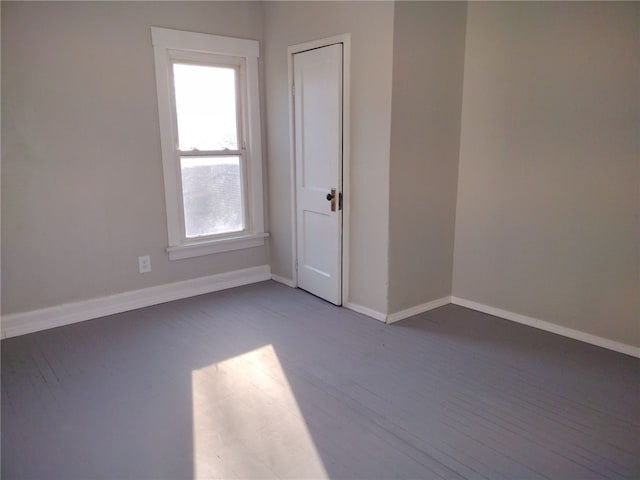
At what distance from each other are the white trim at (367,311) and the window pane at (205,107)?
1646mm

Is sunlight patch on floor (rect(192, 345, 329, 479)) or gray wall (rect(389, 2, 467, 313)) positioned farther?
gray wall (rect(389, 2, 467, 313))

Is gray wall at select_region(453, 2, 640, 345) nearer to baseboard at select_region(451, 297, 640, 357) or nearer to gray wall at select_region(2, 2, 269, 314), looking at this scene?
baseboard at select_region(451, 297, 640, 357)

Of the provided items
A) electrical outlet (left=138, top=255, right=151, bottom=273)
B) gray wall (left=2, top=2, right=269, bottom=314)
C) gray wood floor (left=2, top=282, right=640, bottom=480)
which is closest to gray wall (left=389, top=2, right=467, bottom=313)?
gray wood floor (left=2, top=282, right=640, bottom=480)

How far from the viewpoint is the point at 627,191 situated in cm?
264

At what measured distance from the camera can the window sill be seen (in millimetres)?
3670

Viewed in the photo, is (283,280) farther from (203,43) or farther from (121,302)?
(203,43)

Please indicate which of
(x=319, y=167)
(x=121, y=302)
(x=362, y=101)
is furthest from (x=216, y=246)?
(x=362, y=101)

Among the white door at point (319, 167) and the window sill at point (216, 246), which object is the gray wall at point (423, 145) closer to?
the white door at point (319, 167)

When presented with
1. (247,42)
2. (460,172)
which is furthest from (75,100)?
(460,172)

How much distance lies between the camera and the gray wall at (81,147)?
114 inches

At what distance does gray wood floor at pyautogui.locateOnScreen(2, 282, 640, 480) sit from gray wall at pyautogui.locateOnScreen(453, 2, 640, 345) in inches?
13.0

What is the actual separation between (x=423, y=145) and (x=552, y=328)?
1513mm

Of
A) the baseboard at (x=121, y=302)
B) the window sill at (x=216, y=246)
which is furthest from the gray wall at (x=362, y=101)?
the baseboard at (x=121, y=302)

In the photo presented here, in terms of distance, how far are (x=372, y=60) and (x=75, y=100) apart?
1995 millimetres
